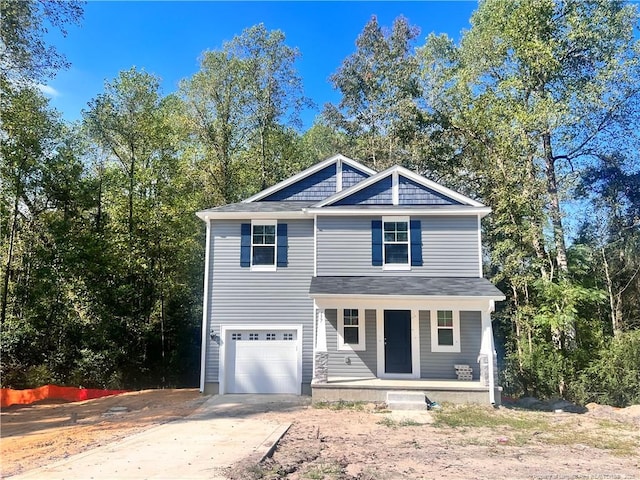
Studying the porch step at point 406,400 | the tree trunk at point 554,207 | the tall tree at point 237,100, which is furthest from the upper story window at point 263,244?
the tree trunk at point 554,207

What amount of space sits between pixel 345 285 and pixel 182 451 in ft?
20.8

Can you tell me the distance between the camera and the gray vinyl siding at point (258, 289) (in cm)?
1263

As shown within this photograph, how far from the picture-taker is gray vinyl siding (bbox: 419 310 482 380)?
12016 mm

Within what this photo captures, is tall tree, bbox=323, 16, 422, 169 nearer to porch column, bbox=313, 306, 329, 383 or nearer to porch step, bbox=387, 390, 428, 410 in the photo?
porch column, bbox=313, 306, 329, 383

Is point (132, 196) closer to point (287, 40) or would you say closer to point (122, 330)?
point (122, 330)

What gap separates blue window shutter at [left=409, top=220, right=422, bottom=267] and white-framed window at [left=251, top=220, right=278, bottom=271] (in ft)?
13.2

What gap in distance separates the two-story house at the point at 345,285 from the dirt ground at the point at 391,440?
185 cm

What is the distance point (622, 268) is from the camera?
16297 millimetres

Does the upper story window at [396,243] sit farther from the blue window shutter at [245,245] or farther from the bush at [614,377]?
the bush at [614,377]

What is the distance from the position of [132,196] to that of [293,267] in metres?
9.95

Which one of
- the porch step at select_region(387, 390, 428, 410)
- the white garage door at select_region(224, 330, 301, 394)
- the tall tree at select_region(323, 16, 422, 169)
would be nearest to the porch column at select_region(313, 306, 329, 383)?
the white garage door at select_region(224, 330, 301, 394)

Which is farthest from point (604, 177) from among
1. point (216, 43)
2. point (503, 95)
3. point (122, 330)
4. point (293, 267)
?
point (122, 330)

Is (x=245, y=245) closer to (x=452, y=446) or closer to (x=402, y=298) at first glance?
(x=402, y=298)

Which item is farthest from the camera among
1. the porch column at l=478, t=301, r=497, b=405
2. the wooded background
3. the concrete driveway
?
the wooded background
